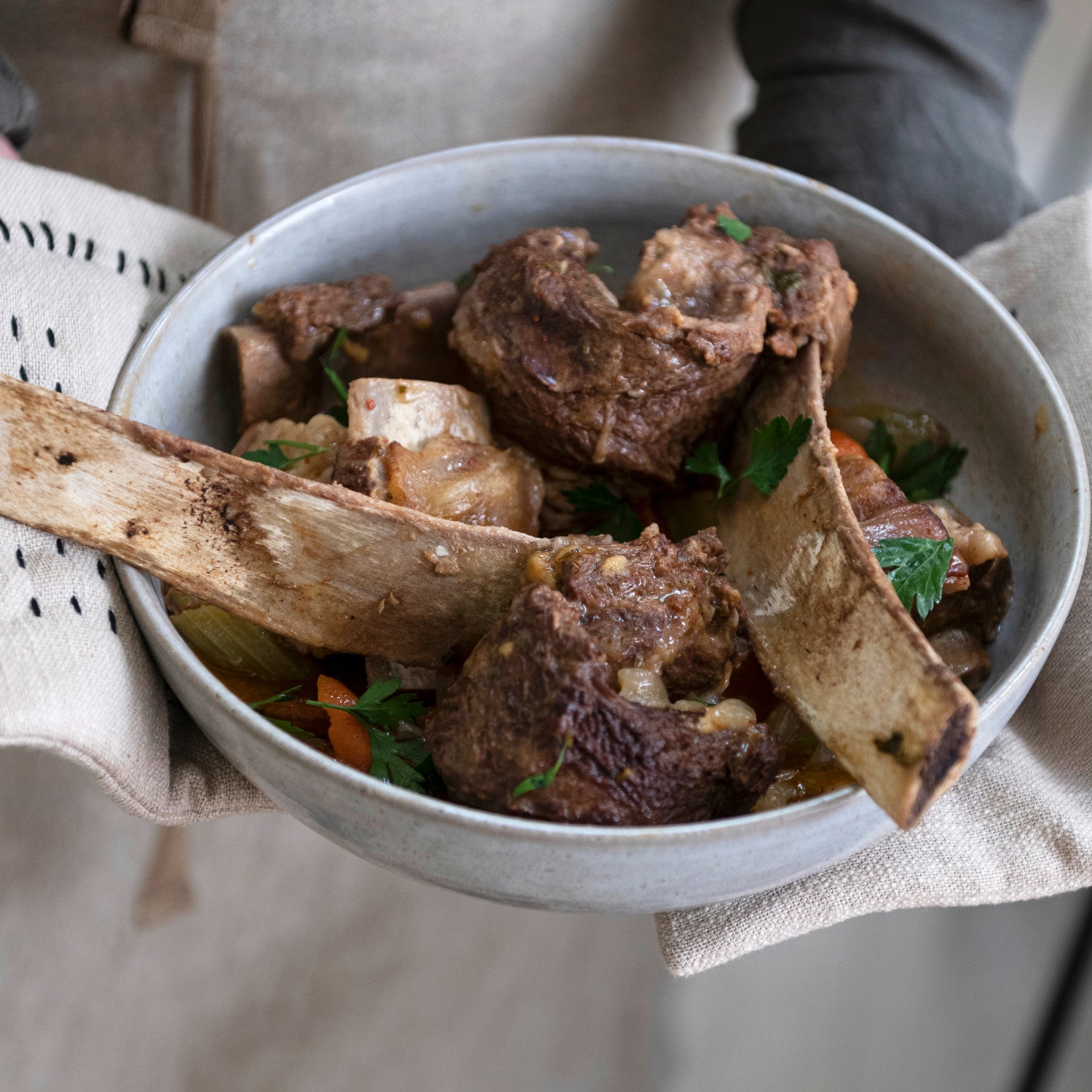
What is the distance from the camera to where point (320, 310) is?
1555mm

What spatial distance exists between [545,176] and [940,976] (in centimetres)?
367

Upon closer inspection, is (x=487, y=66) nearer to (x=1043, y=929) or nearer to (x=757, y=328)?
(x=757, y=328)

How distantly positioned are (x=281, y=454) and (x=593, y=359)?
45 centimetres

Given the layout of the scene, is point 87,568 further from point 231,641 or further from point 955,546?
point 955,546

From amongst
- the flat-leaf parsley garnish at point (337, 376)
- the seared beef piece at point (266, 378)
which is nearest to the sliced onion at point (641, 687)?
the flat-leaf parsley garnish at point (337, 376)

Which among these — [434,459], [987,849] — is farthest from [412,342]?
[987,849]

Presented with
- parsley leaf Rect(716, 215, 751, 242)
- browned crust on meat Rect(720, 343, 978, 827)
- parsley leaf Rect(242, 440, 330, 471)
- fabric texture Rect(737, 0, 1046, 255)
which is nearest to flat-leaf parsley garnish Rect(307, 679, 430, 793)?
parsley leaf Rect(242, 440, 330, 471)

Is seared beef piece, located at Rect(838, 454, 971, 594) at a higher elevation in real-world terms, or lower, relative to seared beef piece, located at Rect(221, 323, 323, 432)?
higher

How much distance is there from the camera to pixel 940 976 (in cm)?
418

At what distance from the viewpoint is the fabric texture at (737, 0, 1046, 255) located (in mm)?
2037

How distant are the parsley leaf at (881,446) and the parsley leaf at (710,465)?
0.27m

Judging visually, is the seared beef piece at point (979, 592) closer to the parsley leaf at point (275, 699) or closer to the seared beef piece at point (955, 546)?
the seared beef piece at point (955, 546)

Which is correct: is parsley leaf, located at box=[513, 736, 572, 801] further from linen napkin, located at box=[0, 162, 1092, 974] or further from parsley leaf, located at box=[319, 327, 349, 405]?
parsley leaf, located at box=[319, 327, 349, 405]

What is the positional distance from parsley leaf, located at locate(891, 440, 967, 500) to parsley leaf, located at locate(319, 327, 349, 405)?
85cm
